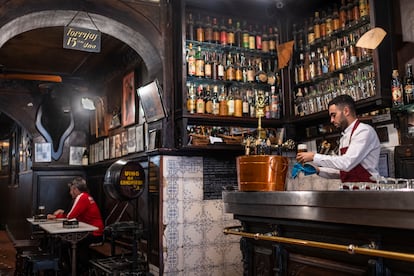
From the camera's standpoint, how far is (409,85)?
146 inches

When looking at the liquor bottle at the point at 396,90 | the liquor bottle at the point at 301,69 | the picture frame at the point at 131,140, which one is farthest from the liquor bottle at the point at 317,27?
the picture frame at the point at 131,140

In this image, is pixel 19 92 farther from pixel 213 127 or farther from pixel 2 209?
pixel 2 209

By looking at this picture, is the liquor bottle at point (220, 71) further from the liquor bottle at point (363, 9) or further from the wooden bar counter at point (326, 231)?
the wooden bar counter at point (326, 231)

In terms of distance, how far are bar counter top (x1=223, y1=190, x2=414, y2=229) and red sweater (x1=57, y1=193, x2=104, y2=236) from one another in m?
3.79

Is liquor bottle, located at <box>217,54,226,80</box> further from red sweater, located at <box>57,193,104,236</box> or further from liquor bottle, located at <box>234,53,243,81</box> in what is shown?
red sweater, located at <box>57,193,104,236</box>

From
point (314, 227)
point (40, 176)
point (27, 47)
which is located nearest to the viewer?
point (314, 227)

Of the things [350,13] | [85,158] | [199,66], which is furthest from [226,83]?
[85,158]

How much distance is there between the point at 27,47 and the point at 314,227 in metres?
6.00

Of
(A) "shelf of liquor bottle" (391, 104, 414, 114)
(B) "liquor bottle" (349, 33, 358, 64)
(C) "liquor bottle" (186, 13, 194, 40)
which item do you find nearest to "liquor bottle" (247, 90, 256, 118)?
(C) "liquor bottle" (186, 13, 194, 40)

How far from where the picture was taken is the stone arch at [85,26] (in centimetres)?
438

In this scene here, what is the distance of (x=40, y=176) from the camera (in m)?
8.32

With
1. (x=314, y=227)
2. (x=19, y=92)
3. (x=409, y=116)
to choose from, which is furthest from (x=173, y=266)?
(x=19, y=92)

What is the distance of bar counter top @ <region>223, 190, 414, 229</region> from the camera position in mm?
1896

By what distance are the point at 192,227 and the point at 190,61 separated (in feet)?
6.19
